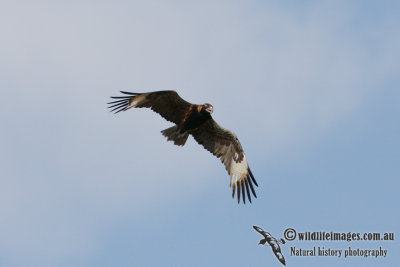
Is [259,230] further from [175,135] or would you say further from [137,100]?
[137,100]

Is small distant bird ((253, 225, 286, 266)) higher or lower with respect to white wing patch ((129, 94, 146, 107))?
lower

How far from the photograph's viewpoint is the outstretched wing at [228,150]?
682 inches

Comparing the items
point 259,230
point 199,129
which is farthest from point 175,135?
point 259,230

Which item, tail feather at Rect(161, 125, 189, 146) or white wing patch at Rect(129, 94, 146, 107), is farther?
tail feather at Rect(161, 125, 189, 146)

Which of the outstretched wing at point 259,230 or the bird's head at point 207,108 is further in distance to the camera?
the bird's head at point 207,108

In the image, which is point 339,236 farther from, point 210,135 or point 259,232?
point 210,135

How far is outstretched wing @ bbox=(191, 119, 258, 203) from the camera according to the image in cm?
1733

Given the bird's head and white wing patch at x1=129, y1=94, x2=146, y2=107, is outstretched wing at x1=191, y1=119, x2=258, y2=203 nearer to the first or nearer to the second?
the bird's head

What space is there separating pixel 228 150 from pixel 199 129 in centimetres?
110

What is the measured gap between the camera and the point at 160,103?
16609 millimetres

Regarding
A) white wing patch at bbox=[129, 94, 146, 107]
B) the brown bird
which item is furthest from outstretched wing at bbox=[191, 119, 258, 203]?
white wing patch at bbox=[129, 94, 146, 107]

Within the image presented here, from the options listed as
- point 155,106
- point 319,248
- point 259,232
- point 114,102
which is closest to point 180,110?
point 155,106

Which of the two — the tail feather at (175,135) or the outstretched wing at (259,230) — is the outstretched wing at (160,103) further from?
the outstretched wing at (259,230)

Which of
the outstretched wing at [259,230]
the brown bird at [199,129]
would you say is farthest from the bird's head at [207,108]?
the outstretched wing at [259,230]
